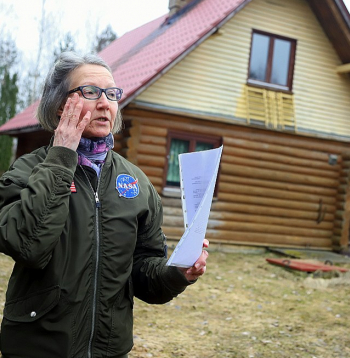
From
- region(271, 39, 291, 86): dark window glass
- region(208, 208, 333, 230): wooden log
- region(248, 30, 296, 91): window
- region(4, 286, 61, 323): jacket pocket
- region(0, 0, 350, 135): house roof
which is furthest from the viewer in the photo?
region(271, 39, 291, 86): dark window glass

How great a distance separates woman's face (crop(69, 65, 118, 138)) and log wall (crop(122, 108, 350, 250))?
830cm

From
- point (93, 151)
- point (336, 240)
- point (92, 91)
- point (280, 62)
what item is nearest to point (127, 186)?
point (93, 151)

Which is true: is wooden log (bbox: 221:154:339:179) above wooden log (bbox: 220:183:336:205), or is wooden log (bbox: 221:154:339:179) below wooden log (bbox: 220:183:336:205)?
above

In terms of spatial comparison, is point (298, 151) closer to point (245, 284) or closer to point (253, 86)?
point (253, 86)

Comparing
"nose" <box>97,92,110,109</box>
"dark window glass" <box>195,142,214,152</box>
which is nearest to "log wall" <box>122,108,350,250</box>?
"dark window glass" <box>195,142,214,152</box>

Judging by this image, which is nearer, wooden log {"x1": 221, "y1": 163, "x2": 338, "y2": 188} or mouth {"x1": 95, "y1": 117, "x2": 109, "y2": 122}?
mouth {"x1": 95, "y1": 117, "x2": 109, "y2": 122}

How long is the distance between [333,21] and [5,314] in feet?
37.7

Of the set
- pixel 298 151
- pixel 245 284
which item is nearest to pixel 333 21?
pixel 298 151

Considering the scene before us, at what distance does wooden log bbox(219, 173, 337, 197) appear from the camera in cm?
1147

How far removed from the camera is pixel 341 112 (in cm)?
1241

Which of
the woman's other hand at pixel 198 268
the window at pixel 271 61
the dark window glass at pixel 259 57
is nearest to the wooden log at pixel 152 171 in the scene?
the window at pixel 271 61

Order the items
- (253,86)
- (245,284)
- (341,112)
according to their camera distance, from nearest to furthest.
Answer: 1. (245,284)
2. (253,86)
3. (341,112)

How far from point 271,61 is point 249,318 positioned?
7111 mm

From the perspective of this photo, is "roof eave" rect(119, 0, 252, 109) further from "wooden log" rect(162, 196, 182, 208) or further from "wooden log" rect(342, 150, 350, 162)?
"wooden log" rect(342, 150, 350, 162)
